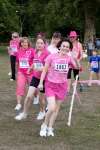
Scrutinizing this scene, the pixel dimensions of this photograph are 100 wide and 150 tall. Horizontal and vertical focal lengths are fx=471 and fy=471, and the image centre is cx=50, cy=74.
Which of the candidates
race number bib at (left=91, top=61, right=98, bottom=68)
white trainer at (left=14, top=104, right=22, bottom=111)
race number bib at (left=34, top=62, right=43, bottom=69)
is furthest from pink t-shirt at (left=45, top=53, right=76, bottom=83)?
race number bib at (left=91, top=61, right=98, bottom=68)

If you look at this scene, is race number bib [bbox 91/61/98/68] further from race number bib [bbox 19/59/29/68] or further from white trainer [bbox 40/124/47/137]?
white trainer [bbox 40/124/47/137]

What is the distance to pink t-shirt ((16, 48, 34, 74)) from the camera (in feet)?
33.7

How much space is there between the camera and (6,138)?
7.97 metres

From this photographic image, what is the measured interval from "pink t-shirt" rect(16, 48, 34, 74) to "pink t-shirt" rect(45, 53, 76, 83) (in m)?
2.13

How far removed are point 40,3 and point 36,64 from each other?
130 feet

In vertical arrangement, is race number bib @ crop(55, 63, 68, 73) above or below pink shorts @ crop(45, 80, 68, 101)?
above

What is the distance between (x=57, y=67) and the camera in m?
8.04

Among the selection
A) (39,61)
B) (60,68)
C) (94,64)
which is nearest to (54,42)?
(39,61)

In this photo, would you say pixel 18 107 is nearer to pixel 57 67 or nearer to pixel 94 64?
pixel 57 67

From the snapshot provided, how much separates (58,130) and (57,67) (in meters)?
1.33

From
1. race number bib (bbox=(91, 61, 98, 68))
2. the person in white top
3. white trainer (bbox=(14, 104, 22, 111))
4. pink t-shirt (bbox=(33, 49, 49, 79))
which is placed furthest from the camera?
race number bib (bbox=(91, 61, 98, 68))

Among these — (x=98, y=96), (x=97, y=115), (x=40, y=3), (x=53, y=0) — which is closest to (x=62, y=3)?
(x=53, y=0)

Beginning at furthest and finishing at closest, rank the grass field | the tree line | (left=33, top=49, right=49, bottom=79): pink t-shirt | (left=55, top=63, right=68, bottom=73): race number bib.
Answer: the tree line, (left=33, top=49, right=49, bottom=79): pink t-shirt, (left=55, top=63, right=68, bottom=73): race number bib, the grass field

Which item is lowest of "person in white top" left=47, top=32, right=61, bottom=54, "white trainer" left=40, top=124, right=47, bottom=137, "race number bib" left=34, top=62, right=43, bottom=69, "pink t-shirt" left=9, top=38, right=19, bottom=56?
"pink t-shirt" left=9, top=38, right=19, bottom=56
